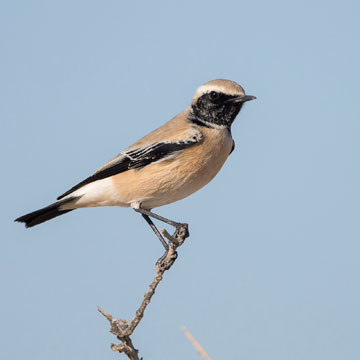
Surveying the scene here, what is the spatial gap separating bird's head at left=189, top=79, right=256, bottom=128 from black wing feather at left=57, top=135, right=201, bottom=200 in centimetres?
54

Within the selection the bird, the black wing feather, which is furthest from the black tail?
the black wing feather

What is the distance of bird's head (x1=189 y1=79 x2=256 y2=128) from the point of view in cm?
743

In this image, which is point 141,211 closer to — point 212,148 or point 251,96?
point 212,148

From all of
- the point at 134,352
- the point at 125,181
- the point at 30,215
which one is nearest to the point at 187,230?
the point at 125,181

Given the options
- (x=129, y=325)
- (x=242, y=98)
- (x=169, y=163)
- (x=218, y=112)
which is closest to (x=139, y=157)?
(x=169, y=163)

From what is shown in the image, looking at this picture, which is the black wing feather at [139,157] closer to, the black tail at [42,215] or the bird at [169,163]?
the bird at [169,163]

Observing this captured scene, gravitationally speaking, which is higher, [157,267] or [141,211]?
[141,211]

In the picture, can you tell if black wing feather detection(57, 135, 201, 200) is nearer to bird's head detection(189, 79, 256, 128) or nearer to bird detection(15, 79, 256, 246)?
bird detection(15, 79, 256, 246)

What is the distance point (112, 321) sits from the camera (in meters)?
5.64

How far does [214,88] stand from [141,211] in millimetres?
1772

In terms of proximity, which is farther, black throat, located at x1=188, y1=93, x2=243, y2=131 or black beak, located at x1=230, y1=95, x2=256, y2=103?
black throat, located at x1=188, y1=93, x2=243, y2=131

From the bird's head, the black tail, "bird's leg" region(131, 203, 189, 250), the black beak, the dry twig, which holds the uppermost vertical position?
the black tail

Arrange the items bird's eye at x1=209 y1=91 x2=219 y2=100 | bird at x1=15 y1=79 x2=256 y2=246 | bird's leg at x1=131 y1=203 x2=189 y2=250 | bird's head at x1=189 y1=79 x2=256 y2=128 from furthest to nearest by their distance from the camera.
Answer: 1. bird's eye at x1=209 y1=91 x2=219 y2=100
2. bird's head at x1=189 y1=79 x2=256 y2=128
3. bird at x1=15 y1=79 x2=256 y2=246
4. bird's leg at x1=131 y1=203 x2=189 y2=250

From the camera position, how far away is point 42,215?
7.70 meters
